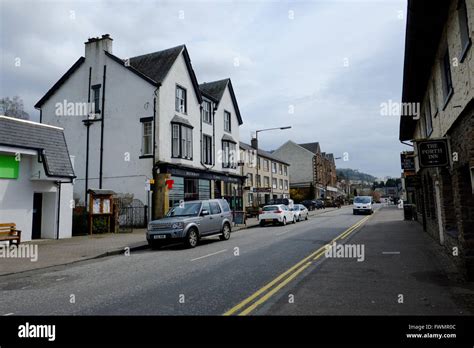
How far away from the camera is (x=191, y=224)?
13602mm

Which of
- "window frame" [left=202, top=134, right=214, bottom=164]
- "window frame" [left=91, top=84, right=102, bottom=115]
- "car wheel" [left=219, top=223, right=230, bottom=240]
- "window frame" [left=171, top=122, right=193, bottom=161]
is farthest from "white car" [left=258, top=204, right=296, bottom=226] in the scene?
"window frame" [left=91, top=84, right=102, bottom=115]

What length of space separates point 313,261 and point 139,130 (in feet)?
57.6

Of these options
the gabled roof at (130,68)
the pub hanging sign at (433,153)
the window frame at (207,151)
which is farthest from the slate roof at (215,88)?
the pub hanging sign at (433,153)

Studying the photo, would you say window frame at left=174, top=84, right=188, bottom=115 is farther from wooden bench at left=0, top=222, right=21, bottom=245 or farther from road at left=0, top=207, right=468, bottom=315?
road at left=0, top=207, right=468, bottom=315

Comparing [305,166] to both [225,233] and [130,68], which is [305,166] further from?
[225,233]

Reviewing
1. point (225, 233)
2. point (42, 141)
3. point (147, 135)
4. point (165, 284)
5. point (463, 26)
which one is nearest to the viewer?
point (463, 26)

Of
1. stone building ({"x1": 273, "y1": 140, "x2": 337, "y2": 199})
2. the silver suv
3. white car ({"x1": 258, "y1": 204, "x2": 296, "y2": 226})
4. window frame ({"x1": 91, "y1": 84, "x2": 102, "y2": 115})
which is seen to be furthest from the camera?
stone building ({"x1": 273, "y1": 140, "x2": 337, "y2": 199})

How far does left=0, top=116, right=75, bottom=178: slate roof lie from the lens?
15183 millimetres

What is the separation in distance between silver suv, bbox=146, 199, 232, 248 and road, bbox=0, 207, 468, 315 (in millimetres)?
1371

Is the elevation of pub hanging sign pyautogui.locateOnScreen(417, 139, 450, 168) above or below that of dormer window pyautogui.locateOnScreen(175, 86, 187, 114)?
below

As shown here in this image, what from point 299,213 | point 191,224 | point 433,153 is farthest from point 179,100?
point 433,153

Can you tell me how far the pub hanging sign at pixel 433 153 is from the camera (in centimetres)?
834

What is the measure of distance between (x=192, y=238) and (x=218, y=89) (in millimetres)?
22865
